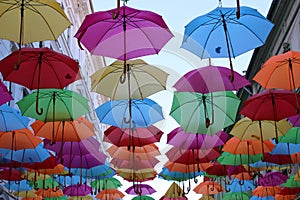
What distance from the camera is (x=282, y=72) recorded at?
1041 cm

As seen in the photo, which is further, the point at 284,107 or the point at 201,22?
the point at 284,107

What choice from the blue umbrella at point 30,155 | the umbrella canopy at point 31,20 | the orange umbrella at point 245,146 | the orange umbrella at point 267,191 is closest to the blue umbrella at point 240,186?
the orange umbrella at point 267,191

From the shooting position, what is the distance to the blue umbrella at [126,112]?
1219 centimetres

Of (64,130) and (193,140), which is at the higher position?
(64,130)

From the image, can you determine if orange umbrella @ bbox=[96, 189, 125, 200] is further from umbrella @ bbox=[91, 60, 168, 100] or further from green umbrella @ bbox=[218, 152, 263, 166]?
umbrella @ bbox=[91, 60, 168, 100]

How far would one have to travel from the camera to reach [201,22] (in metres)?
9.87

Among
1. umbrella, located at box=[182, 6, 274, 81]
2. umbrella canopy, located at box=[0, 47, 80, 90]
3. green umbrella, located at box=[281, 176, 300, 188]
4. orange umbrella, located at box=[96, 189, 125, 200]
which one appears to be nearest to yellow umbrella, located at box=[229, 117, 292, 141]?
umbrella, located at box=[182, 6, 274, 81]

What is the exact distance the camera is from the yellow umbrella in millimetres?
12633

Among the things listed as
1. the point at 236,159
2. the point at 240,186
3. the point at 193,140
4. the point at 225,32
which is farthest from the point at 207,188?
the point at 225,32

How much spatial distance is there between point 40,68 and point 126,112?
301 centimetres

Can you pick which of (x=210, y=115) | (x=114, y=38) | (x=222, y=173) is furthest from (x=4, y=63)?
(x=222, y=173)

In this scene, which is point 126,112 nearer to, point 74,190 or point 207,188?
point 74,190

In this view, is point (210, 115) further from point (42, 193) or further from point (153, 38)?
point (42, 193)

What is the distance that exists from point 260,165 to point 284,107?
559 cm
